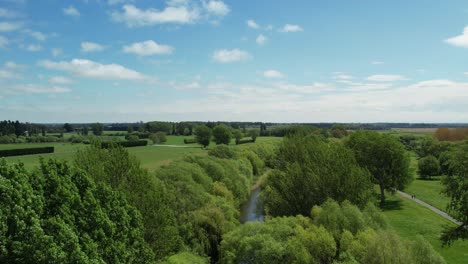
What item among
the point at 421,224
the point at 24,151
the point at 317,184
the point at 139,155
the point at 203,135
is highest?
the point at 203,135

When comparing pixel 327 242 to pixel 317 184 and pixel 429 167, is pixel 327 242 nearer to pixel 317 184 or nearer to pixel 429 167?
pixel 317 184

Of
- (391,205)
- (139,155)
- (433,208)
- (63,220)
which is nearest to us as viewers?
(63,220)

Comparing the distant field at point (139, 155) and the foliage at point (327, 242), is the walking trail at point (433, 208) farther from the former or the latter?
the distant field at point (139, 155)

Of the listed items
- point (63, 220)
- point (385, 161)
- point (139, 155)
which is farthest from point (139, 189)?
point (139, 155)

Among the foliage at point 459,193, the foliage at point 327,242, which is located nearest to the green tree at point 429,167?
the foliage at point 327,242

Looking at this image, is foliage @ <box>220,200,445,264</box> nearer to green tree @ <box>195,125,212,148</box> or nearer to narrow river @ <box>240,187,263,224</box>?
narrow river @ <box>240,187,263,224</box>

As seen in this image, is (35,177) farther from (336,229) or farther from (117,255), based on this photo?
(336,229)

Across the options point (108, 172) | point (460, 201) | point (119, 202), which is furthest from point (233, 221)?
point (460, 201)
